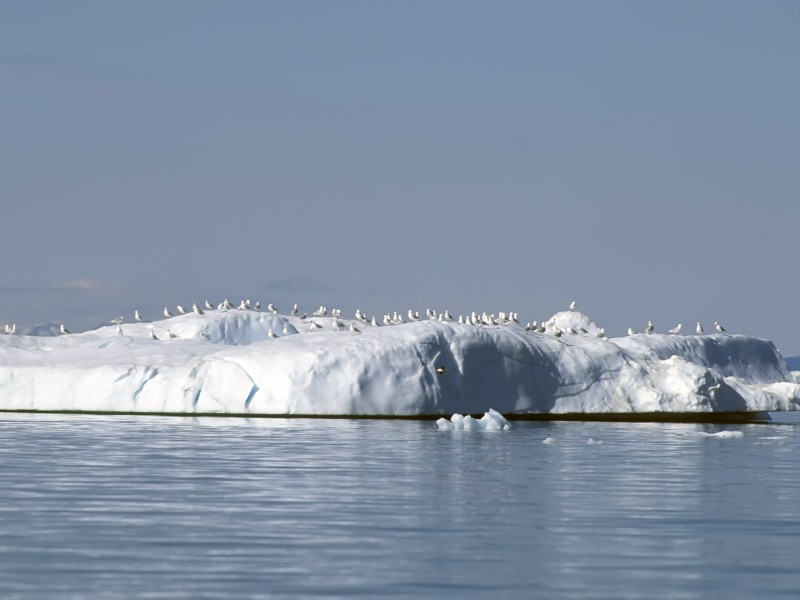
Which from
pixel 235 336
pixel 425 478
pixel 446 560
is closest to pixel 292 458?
pixel 425 478

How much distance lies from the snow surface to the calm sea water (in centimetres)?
1262

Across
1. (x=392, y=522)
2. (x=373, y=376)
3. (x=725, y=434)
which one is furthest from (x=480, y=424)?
(x=392, y=522)

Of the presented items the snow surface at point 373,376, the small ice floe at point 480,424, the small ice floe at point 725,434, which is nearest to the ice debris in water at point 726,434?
the small ice floe at point 725,434

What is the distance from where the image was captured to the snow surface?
44562mm

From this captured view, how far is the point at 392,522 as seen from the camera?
16359 millimetres

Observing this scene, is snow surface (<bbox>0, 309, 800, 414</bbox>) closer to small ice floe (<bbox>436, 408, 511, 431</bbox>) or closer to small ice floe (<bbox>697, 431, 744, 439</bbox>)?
small ice floe (<bbox>436, 408, 511, 431</bbox>)

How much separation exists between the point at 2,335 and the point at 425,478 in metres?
41.3

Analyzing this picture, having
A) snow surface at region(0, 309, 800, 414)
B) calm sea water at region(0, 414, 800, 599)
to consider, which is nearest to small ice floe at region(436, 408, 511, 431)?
snow surface at region(0, 309, 800, 414)

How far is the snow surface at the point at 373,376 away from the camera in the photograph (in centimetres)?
A: 4456

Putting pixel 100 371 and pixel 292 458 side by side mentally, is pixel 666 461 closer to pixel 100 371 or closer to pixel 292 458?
pixel 292 458

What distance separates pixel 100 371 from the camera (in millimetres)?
48562

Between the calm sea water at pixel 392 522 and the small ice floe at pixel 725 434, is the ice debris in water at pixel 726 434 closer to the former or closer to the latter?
the small ice floe at pixel 725 434

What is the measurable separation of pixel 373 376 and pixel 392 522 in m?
28.2

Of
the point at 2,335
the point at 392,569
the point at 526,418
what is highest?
the point at 2,335
